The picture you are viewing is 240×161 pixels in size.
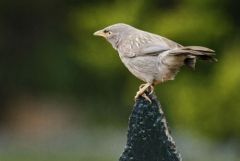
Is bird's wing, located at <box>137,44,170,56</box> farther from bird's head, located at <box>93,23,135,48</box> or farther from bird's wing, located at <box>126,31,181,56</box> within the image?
bird's head, located at <box>93,23,135,48</box>

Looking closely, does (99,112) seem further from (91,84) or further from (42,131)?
(42,131)

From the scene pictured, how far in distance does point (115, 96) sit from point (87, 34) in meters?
1.67

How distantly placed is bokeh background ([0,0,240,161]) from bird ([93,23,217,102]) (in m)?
8.69

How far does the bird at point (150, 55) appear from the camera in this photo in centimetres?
573

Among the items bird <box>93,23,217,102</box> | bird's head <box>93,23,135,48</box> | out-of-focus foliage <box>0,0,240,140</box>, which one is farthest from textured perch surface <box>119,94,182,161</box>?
out-of-focus foliage <box>0,0,240,140</box>

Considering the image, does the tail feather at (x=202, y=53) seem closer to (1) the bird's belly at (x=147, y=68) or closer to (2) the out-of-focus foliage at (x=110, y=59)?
(1) the bird's belly at (x=147, y=68)

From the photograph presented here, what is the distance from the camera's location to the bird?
5.73 metres

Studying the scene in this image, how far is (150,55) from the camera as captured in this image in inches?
236

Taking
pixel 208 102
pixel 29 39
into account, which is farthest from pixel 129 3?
pixel 29 39

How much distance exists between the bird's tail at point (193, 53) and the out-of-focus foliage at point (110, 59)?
912 centimetres

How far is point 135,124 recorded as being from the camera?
5.18 meters

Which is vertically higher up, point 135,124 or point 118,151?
point 118,151

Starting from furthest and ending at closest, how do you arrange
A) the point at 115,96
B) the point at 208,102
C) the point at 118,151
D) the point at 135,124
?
the point at 115,96 → the point at 118,151 → the point at 208,102 → the point at 135,124

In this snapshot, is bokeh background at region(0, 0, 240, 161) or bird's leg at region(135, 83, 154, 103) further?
bokeh background at region(0, 0, 240, 161)
